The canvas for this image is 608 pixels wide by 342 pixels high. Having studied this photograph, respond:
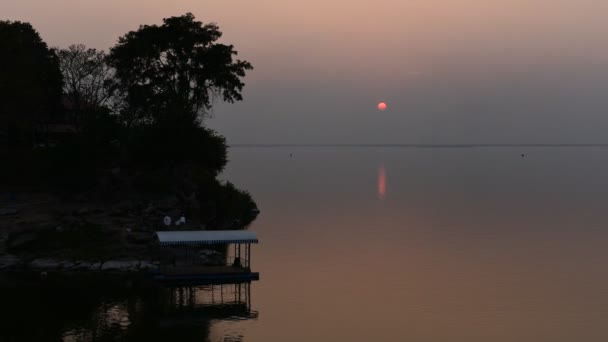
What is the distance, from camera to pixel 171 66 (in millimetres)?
94062

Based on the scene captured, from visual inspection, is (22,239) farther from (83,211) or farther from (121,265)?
(121,265)

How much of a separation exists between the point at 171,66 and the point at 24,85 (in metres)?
21.7

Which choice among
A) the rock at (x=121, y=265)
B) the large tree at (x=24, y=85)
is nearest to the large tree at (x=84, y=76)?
the large tree at (x=24, y=85)

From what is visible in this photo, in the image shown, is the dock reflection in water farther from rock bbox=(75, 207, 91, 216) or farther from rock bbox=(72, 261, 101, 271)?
rock bbox=(75, 207, 91, 216)

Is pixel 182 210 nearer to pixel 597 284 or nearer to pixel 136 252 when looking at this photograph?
pixel 136 252

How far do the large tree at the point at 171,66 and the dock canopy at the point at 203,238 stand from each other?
36401 millimetres

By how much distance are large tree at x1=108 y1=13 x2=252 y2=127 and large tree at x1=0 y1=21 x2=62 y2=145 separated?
9260 mm

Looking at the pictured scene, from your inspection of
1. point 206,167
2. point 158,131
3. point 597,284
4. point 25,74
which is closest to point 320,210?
point 206,167

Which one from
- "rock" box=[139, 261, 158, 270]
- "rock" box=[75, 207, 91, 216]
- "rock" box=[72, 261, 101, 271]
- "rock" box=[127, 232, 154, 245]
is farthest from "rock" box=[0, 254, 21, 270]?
"rock" box=[139, 261, 158, 270]

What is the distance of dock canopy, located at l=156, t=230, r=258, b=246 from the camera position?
185 ft

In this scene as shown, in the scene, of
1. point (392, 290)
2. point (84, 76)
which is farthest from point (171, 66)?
point (392, 290)

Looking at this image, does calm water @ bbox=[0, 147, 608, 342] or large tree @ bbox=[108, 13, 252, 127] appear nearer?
calm water @ bbox=[0, 147, 608, 342]

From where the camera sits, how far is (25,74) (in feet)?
267

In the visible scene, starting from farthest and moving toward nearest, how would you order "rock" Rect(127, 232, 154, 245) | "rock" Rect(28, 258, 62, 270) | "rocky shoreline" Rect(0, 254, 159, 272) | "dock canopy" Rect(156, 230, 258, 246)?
"rock" Rect(127, 232, 154, 245), "rock" Rect(28, 258, 62, 270), "rocky shoreline" Rect(0, 254, 159, 272), "dock canopy" Rect(156, 230, 258, 246)
